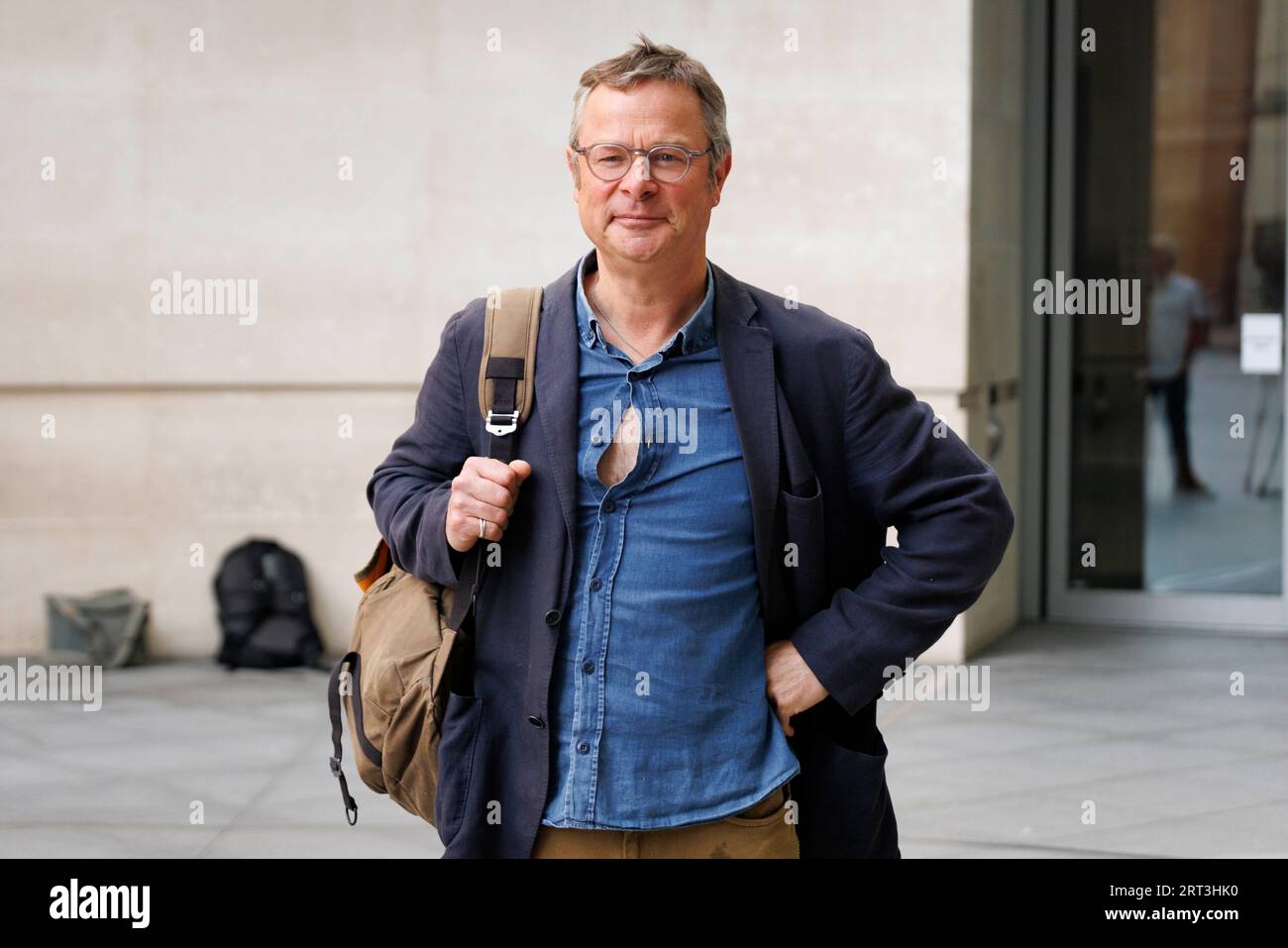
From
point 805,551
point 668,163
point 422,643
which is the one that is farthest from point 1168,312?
point 422,643

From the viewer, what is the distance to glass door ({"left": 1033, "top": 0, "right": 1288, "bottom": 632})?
874 cm

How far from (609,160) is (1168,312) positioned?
702 centimetres

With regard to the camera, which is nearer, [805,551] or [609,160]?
[609,160]

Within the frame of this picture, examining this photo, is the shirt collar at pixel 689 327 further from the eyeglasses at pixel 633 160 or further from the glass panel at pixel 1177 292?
the glass panel at pixel 1177 292

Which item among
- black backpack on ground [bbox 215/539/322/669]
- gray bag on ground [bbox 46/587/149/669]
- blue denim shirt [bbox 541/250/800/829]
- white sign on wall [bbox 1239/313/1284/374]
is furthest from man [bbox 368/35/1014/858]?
white sign on wall [bbox 1239/313/1284/374]

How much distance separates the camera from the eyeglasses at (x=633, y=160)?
8.45ft

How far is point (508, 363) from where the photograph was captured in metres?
2.69

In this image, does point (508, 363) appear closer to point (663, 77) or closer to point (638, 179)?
point (638, 179)

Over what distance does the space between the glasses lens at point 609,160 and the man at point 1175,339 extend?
6985 mm

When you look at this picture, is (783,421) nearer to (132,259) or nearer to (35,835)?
(35,835)

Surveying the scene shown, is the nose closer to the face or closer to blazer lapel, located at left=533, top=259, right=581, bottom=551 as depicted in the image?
the face

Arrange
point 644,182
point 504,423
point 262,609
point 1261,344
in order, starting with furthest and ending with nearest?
point 1261,344 < point 262,609 < point 504,423 < point 644,182
